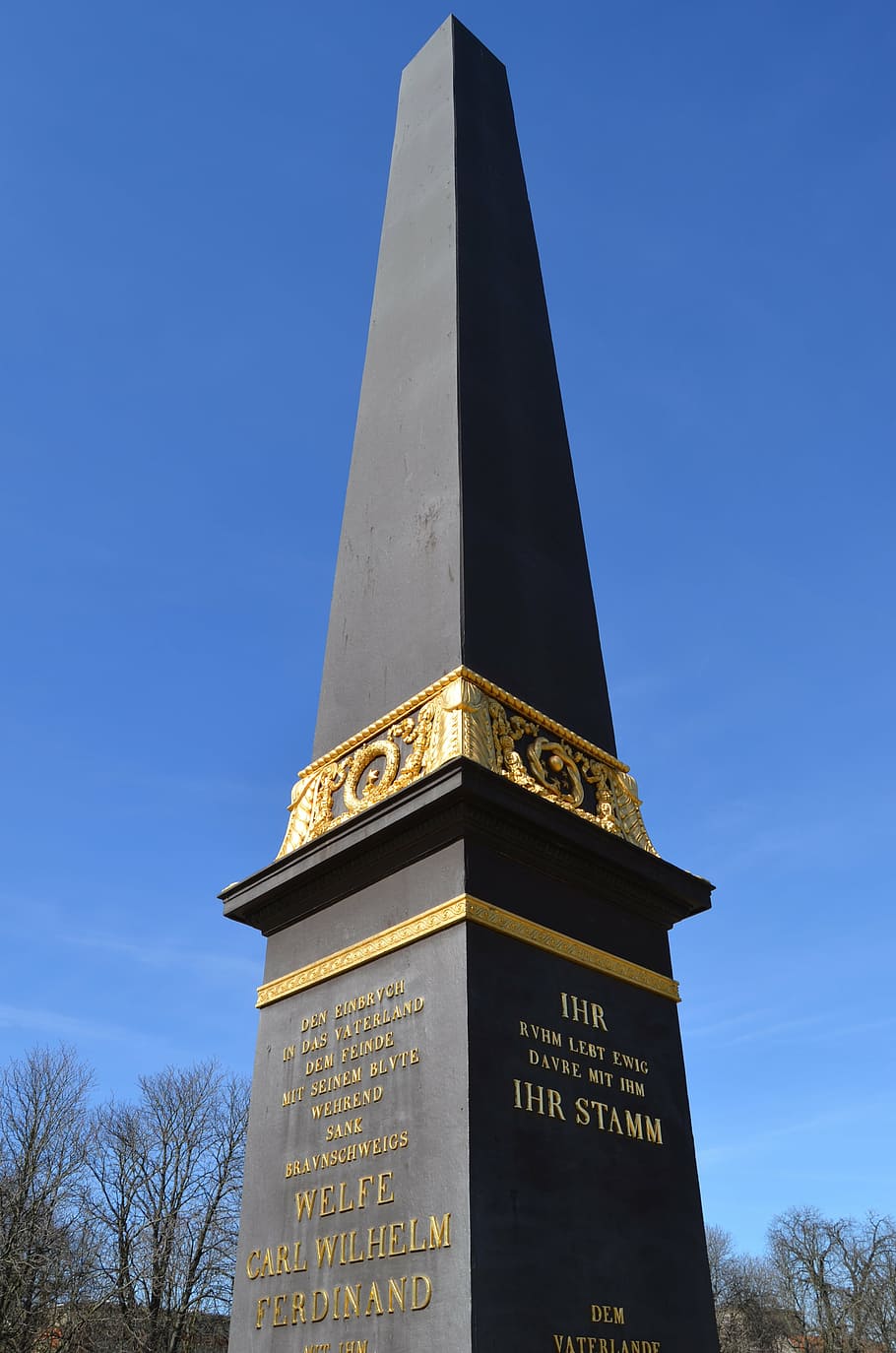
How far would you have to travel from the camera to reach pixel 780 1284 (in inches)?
2243

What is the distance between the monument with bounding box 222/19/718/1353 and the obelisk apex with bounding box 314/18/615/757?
33mm

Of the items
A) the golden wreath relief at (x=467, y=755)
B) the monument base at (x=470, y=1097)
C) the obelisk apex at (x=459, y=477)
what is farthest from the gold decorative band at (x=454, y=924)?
the obelisk apex at (x=459, y=477)

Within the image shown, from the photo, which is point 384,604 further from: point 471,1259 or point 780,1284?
point 780,1284

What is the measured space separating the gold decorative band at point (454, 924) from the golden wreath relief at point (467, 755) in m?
0.92

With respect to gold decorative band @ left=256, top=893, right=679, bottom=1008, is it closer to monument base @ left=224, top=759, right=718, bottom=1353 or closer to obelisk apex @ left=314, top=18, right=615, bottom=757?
monument base @ left=224, top=759, right=718, bottom=1353

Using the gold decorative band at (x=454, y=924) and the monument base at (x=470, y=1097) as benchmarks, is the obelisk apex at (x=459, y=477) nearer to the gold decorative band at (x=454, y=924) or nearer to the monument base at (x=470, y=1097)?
the monument base at (x=470, y=1097)

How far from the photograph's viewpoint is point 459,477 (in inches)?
374

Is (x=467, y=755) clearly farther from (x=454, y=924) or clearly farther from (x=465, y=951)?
(x=465, y=951)

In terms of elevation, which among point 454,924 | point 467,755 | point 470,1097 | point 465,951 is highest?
point 467,755

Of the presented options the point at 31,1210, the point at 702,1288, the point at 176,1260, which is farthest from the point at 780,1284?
the point at 702,1288

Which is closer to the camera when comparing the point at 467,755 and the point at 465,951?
the point at 465,951

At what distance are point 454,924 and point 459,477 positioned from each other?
3.97 meters

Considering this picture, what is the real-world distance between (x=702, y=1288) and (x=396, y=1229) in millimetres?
2328

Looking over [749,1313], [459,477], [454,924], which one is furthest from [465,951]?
[749,1313]
